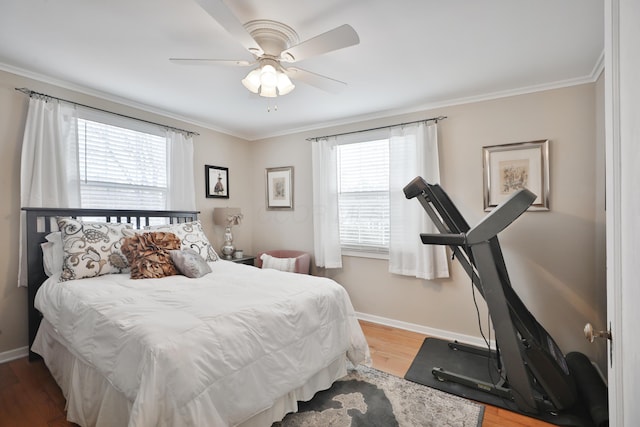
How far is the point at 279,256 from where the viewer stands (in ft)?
13.2

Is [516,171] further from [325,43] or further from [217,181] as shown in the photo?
[217,181]

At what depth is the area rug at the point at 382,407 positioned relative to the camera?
1.82 metres

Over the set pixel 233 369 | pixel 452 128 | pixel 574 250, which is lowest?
pixel 233 369

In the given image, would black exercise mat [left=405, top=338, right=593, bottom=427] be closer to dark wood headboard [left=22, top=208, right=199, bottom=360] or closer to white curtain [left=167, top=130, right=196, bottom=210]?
white curtain [left=167, top=130, right=196, bottom=210]

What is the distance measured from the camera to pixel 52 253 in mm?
2451

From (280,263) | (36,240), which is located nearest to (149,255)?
(36,240)

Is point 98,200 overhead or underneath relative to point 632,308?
overhead

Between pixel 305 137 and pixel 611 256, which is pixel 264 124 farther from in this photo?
pixel 611 256

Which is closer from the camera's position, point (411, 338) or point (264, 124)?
point (411, 338)

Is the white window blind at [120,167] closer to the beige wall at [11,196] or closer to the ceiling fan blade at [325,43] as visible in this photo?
the beige wall at [11,196]

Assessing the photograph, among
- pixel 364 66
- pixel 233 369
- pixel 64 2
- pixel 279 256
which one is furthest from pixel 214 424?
pixel 279 256

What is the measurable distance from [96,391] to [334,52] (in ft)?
8.45

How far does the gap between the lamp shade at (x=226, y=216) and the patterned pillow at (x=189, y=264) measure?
1.30 metres

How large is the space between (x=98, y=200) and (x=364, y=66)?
281cm
